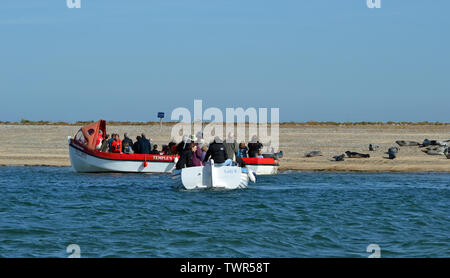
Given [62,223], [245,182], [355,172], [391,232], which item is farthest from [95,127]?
[391,232]

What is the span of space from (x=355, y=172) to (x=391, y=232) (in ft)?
52.1

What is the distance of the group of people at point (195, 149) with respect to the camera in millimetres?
20938

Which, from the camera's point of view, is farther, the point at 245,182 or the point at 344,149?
the point at 344,149

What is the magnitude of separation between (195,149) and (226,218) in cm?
528

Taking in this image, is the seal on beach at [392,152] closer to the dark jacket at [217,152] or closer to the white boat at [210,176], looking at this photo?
the white boat at [210,176]

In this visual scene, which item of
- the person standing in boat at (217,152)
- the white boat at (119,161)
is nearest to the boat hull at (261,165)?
the white boat at (119,161)

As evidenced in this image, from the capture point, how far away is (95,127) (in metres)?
30.1

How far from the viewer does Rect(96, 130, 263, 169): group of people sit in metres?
20.9

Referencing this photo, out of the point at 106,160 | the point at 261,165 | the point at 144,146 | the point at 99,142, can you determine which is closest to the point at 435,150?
the point at 261,165

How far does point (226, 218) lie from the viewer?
16516 millimetres

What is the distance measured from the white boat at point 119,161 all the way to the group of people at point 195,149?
1.41 ft

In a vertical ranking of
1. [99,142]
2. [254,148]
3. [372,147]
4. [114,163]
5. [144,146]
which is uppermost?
[99,142]

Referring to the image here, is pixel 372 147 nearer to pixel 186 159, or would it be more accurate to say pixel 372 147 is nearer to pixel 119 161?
pixel 119 161
